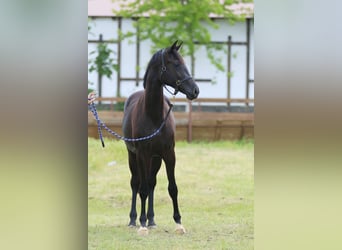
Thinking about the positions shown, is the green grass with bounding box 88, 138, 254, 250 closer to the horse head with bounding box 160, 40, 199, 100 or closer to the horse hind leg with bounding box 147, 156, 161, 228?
the horse hind leg with bounding box 147, 156, 161, 228

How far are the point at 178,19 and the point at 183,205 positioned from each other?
16.4 feet

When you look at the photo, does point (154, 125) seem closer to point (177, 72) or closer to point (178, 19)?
point (177, 72)

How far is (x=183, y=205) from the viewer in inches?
94.2

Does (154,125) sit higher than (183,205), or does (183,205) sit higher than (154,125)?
(154,125)

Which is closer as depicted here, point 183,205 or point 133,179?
point 183,205

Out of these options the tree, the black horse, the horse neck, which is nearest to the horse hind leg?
the black horse

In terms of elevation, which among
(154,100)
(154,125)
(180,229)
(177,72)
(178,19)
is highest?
(178,19)

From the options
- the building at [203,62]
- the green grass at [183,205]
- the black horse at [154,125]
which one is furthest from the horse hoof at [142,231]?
the building at [203,62]

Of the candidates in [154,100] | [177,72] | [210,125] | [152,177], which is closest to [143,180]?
[152,177]

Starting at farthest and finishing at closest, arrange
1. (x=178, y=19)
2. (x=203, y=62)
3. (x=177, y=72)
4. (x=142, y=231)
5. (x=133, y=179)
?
(x=203, y=62)
(x=178, y=19)
(x=133, y=179)
(x=177, y=72)
(x=142, y=231)

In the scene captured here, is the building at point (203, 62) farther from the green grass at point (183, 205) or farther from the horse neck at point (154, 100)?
the horse neck at point (154, 100)
